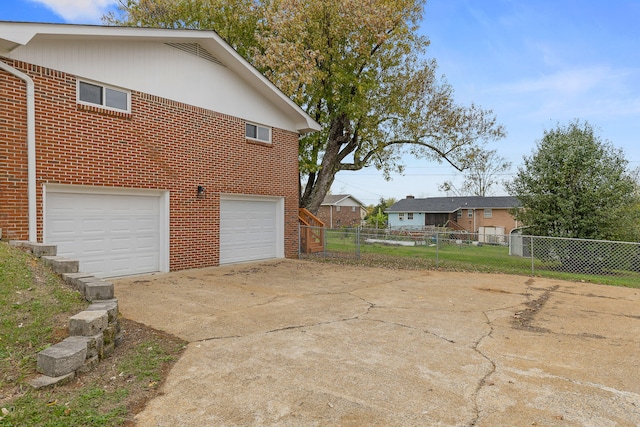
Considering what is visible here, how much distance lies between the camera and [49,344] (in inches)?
137

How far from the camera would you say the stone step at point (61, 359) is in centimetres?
308

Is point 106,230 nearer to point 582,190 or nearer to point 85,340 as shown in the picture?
point 85,340

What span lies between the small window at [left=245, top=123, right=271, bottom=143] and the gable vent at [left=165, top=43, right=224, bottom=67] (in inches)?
77.1

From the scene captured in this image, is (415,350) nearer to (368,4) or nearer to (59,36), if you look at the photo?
(59,36)

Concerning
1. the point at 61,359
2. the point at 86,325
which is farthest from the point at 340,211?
the point at 61,359

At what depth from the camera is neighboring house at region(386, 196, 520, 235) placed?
37.4 metres

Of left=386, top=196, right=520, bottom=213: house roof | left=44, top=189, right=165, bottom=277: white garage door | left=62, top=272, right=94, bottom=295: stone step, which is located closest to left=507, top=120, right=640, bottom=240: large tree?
left=44, top=189, right=165, bottom=277: white garage door

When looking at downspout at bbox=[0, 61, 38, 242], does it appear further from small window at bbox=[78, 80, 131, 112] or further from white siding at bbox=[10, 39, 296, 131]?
small window at bbox=[78, 80, 131, 112]

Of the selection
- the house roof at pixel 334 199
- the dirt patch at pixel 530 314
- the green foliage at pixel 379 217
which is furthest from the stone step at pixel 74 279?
the house roof at pixel 334 199

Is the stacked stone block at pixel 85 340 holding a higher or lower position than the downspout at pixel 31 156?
lower

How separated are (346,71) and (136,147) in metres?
9.49

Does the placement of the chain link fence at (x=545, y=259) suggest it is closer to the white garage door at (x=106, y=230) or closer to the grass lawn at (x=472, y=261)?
the grass lawn at (x=472, y=261)

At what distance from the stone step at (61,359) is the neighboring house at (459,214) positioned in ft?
121

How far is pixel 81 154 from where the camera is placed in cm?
771
